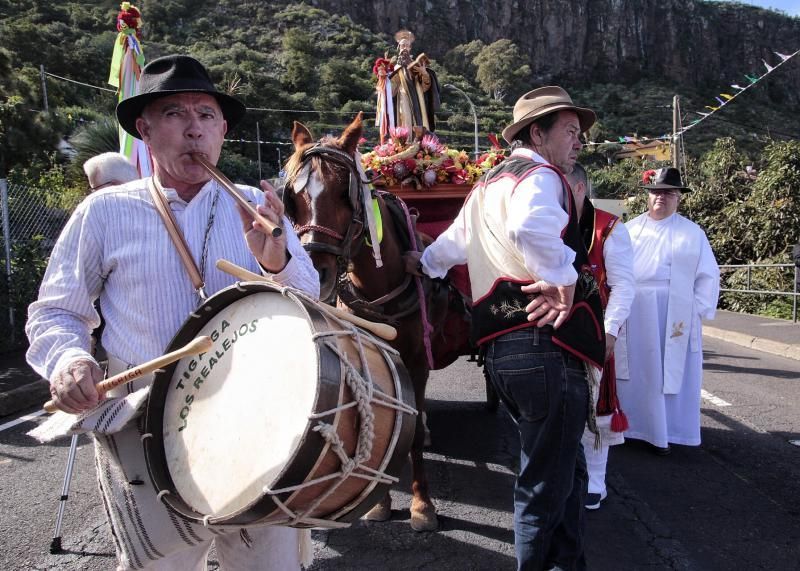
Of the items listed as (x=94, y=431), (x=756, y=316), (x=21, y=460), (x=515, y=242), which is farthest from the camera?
(x=756, y=316)

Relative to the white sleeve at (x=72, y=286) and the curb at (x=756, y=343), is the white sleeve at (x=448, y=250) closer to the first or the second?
the white sleeve at (x=72, y=286)

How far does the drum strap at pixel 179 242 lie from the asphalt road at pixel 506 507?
200cm

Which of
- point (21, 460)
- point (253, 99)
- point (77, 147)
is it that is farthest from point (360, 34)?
point (21, 460)

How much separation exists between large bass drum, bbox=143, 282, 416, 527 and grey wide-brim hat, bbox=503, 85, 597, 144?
1319mm

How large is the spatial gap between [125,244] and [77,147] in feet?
62.8

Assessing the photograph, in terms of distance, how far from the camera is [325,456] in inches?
54.9

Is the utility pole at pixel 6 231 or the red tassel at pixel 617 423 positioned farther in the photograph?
the utility pole at pixel 6 231

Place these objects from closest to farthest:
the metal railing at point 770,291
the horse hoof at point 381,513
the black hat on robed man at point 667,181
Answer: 1. the horse hoof at point 381,513
2. the black hat on robed man at point 667,181
3. the metal railing at point 770,291

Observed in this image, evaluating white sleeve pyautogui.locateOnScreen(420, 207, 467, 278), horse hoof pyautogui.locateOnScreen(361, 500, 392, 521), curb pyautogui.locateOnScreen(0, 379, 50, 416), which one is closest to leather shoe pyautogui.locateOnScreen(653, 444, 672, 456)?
horse hoof pyautogui.locateOnScreen(361, 500, 392, 521)

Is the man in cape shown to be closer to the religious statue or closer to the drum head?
the drum head

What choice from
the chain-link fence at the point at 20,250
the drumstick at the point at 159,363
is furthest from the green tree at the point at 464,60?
the drumstick at the point at 159,363

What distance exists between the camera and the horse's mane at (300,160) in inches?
125

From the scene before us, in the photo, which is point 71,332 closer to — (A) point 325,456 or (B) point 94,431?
(B) point 94,431

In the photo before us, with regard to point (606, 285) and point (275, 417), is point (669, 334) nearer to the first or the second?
point (606, 285)
